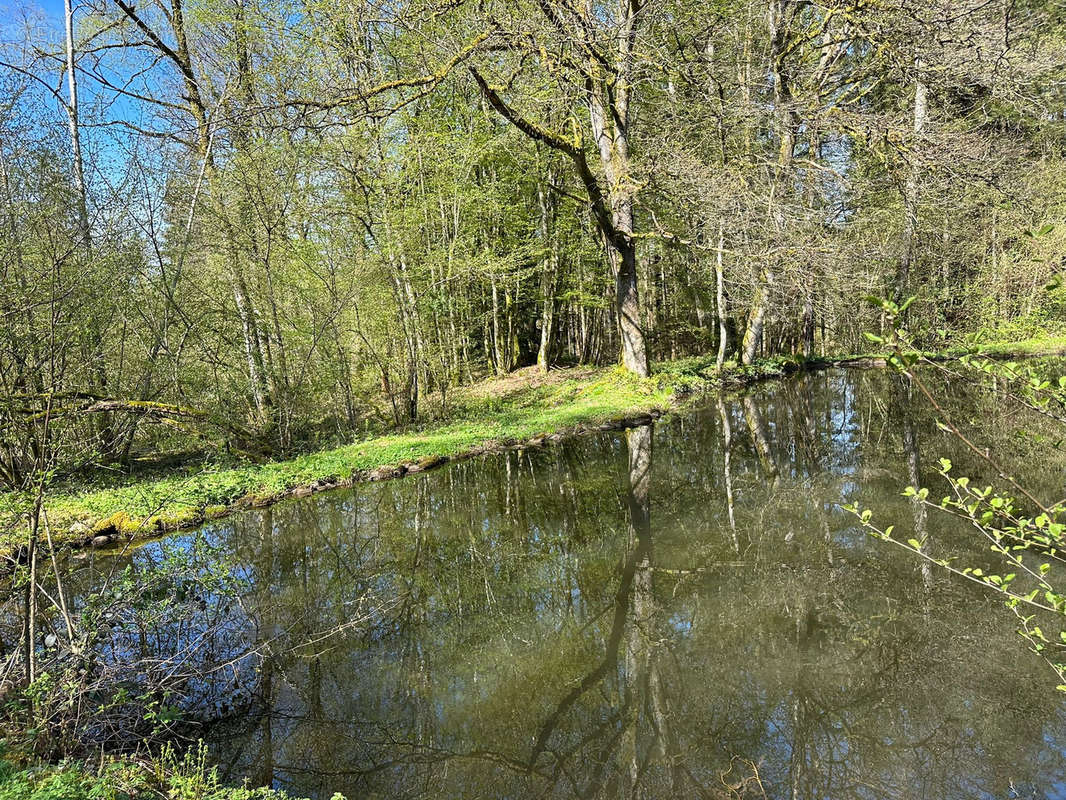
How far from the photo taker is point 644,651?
3.91m

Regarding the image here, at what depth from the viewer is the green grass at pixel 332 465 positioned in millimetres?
7125

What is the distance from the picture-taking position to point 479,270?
14844mm

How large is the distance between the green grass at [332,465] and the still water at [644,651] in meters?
0.66

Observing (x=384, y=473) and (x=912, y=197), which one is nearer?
(x=912, y=197)

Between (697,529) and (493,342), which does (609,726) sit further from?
(493,342)

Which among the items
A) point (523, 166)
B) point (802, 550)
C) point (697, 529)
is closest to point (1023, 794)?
point (802, 550)

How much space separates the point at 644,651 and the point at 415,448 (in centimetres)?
658

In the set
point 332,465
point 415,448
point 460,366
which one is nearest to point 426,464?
point 415,448

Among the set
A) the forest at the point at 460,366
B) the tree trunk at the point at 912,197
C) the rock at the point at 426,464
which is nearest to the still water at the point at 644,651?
the forest at the point at 460,366

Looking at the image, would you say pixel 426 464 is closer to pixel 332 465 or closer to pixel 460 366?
pixel 332 465

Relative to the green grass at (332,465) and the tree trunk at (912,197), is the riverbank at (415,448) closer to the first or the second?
the green grass at (332,465)

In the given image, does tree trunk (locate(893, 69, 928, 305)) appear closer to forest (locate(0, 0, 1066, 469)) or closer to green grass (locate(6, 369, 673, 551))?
forest (locate(0, 0, 1066, 469))

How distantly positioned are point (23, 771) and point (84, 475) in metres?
8.08

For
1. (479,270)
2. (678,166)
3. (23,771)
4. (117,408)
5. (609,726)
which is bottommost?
(609,726)
